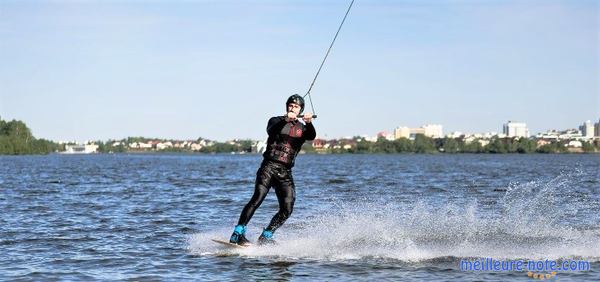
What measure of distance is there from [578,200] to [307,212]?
10390 mm

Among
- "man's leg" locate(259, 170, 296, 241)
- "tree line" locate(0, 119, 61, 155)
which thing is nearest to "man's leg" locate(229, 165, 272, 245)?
"man's leg" locate(259, 170, 296, 241)

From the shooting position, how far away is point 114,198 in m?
30.4

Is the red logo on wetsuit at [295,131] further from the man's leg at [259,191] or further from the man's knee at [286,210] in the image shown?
the man's knee at [286,210]

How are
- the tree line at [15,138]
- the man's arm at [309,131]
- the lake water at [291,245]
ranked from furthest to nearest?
1. the tree line at [15,138]
2. the man's arm at [309,131]
3. the lake water at [291,245]

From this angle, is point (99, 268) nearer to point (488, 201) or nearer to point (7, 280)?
point (7, 280)

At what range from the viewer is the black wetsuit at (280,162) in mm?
13867

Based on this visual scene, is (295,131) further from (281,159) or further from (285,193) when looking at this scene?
(285,193)

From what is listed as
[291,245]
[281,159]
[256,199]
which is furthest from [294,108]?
[291,245]

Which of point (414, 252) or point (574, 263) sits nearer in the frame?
point (574, 263)

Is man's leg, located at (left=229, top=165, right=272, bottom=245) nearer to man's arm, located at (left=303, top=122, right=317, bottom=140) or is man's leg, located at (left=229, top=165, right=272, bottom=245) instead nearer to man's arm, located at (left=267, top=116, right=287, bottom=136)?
man's arm, located at (left=267, top=116, right=287, bottom=136)

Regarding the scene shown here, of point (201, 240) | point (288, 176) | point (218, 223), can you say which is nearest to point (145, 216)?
point (218, 223)

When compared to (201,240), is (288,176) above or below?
above

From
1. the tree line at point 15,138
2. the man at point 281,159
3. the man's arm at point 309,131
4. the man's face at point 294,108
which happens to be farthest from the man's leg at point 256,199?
the tree line at point 15,138

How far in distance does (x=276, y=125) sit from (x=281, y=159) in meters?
0.58
